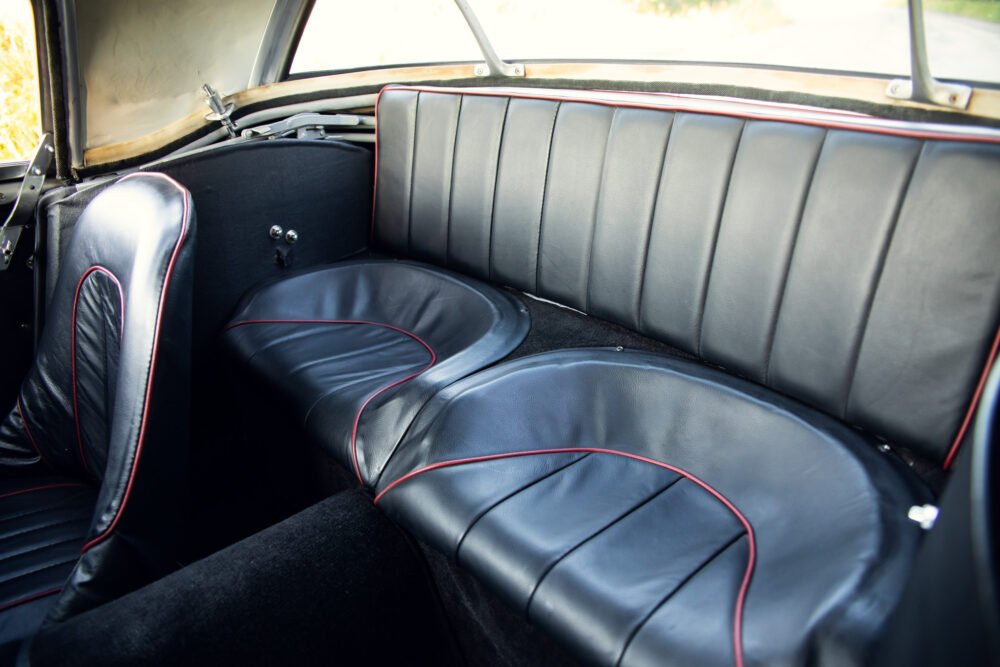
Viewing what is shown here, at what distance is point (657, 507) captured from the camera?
1.24 meters

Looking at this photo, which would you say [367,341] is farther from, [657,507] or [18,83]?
[18,83]

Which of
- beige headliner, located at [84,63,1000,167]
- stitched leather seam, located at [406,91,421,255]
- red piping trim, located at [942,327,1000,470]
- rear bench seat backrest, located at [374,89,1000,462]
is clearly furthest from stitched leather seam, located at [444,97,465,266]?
red piping trim, located at [942,327,1000,470]

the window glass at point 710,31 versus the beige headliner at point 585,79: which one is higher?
the window glass at point 710,31

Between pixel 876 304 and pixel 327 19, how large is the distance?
213 centimetres

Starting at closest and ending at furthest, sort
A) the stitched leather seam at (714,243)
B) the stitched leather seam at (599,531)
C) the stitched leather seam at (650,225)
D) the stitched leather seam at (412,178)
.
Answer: the stitched leather seam at (599,531) → the stitched leather seam at (714,243) → the stitched leather seam at (650,225) → the stitched leather seam at (412,178)

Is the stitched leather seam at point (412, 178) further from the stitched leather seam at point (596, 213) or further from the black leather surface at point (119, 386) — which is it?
the black leather surface at point (119, 386)

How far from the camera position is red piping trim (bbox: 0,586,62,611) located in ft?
3.57

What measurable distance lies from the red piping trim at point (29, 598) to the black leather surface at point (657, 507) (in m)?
0.54

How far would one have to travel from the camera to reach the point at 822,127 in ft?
4.35

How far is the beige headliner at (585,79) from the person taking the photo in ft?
4.89

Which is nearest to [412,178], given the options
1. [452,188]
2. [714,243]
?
[452,188]

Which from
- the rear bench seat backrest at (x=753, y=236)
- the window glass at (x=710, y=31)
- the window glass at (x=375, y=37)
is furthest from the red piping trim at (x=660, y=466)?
the window glass at (x=375, y=37)

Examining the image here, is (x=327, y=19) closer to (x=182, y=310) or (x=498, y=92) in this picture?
(x=498, y=92)

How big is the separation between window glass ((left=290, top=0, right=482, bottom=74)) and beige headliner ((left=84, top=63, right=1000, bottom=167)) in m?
0.10
